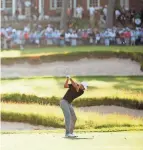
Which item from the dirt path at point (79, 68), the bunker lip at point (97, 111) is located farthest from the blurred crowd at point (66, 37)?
the bunker lip at point (97, 111)

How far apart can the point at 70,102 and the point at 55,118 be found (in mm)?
441

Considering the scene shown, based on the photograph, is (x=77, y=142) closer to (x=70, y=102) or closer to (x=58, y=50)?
(x=70, y=102)

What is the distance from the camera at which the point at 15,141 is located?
7.73 metres

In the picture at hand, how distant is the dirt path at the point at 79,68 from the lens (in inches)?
315

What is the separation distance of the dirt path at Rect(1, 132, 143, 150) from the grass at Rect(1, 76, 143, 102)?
1.59 ft

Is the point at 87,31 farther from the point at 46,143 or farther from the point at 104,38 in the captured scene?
the point at 46,143

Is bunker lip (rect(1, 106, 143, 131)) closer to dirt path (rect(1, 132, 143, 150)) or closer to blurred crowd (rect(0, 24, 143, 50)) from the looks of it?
dirt path (rect(1, 132, 143, 150))

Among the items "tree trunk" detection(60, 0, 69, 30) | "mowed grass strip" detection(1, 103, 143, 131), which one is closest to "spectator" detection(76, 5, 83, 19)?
"tree trunk" detection(60, 0, 69, 30)

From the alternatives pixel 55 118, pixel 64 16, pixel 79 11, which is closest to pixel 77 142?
pixel 55 118

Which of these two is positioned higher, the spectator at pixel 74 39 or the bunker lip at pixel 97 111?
the spectator at pixel 74 39

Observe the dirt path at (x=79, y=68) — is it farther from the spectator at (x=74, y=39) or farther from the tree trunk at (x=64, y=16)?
the tree trunk at (x=64, y=16)

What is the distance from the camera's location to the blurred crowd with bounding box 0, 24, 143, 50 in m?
8.29

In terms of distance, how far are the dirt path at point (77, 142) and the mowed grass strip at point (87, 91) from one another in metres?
0.41

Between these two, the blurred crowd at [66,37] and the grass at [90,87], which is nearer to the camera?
the grass at [90,87]
